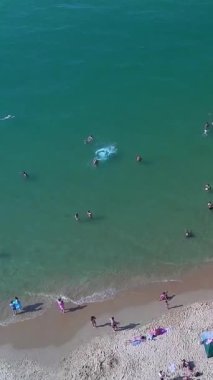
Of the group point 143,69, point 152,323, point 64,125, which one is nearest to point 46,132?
point 64,125

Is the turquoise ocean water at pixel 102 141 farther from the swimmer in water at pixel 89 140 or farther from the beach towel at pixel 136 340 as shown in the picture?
the beach towel at pixel 136 340

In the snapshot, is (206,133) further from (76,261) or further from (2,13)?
(2,13)

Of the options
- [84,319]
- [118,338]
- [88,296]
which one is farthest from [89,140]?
[118,338]

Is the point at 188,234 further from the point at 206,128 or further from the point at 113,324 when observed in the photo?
the point at 206,128

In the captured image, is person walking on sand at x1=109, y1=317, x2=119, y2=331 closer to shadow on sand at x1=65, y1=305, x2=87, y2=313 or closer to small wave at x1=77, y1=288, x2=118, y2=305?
small wave at x1=77, y1=288, x2=118, y2=305

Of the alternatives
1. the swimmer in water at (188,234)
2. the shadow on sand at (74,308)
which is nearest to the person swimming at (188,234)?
the swimmer in water at (188,234)
